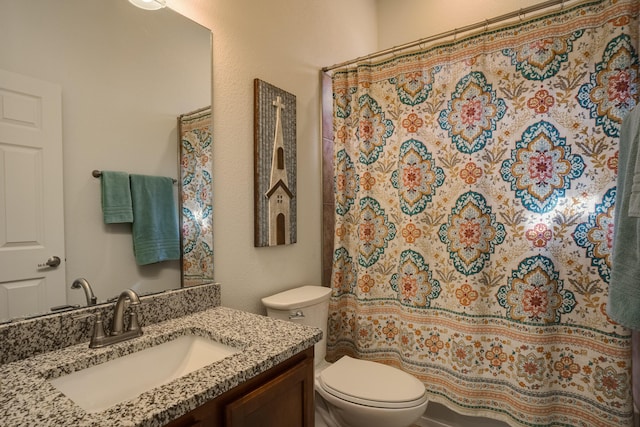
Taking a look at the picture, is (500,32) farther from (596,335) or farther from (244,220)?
(244,220)

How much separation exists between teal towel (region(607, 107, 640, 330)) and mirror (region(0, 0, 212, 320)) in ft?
5.28

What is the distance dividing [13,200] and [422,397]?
1595mm

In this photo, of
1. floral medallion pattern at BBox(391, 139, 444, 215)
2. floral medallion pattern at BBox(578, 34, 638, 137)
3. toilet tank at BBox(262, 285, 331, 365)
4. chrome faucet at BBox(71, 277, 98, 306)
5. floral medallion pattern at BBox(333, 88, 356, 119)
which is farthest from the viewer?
floral medallion pattern at BBox(333, 88, 356, 119)

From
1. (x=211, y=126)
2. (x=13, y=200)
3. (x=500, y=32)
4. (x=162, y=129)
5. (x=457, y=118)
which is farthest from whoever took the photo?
(x=457, y=118)

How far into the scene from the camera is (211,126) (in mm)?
1338

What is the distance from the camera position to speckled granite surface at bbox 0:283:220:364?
83 cm

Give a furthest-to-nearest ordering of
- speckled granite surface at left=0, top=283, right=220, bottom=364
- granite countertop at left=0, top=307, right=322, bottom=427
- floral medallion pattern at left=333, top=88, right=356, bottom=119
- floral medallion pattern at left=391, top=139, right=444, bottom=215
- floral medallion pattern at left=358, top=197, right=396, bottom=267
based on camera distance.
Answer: floral medallion pattern at left=333, top=88, right=356, bottom=119
floral medallion pattern at left=358, top=197, right=396, bottom=267
floral medallion pattern at left=391, top=139, right=444, bottom=215
speckled granite surface at left=0, top=283, right=220, bottom=364
granite countertop at left=0, top=307, right=322, bottom=427

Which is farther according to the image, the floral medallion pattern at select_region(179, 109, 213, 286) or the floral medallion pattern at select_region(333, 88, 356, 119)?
the floral medallion pattern at select_region(333, 88, 356, 119)

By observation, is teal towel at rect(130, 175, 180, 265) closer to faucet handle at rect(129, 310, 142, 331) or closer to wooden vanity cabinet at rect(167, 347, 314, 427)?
faucet handle at rect(129, 310, 142, 331)

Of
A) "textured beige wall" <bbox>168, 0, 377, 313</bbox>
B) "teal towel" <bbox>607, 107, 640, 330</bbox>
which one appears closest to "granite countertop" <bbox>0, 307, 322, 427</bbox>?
"textured beige wall" <bbox>168, 0, 377, 313</bbox>

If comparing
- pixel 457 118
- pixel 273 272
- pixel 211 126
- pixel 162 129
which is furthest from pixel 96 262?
pixel 457 118

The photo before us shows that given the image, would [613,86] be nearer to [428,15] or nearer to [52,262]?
[428,15]

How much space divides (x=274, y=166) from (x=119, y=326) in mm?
957

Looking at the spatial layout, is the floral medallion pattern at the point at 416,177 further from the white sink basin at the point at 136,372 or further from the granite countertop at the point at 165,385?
the white sink basin at the point at 136,372
